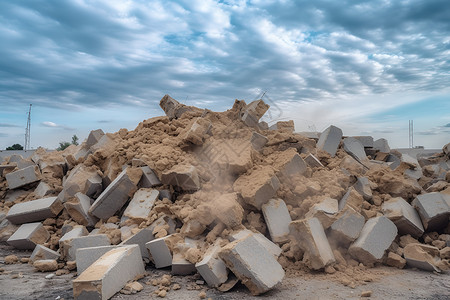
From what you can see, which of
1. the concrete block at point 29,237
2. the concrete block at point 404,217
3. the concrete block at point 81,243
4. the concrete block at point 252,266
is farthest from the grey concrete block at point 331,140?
the concrete block at point 29,237

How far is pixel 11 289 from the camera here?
4.68 m

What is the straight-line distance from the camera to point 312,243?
4770 mm

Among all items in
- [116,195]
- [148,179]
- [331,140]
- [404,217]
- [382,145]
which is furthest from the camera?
[382,145]

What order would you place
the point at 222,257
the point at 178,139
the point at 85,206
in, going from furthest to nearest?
the point at 178,139, the point at 85,206, the point at 222,257

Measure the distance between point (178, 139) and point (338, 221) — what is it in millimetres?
3511

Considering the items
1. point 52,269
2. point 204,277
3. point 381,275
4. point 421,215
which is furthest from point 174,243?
point 421,215

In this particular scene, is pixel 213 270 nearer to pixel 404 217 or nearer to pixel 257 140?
pixel 404 217

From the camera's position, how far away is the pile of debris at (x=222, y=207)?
4801 mm

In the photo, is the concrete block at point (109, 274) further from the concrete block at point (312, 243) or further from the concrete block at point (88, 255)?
the concrete block at point (312, 243)

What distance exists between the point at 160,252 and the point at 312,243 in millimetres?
2114

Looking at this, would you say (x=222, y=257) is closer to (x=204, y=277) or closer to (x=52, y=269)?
(x=204, y=277)

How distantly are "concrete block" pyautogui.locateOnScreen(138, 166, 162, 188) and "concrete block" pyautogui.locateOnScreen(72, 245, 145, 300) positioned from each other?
1.74m

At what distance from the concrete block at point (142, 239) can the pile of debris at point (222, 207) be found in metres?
0.02

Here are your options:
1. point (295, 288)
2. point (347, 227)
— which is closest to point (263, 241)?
point (295, 288)
